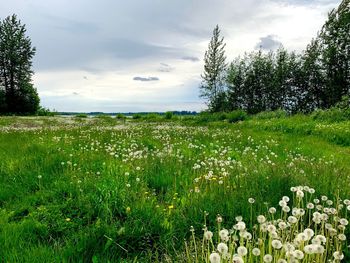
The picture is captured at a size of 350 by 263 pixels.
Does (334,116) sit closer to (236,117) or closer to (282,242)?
(236,117)

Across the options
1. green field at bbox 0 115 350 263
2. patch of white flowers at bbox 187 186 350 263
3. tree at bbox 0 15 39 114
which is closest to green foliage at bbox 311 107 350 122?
green field at bbox 0 115 350 263

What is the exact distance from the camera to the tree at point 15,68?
58719 millimetres

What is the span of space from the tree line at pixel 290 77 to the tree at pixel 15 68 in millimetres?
33096

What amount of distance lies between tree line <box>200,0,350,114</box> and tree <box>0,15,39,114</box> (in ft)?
109

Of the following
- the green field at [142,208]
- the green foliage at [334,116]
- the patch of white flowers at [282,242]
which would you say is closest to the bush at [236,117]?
the green foliage at [334,116]

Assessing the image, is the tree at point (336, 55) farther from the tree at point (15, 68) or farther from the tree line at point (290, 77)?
the tree at point (15, 68)

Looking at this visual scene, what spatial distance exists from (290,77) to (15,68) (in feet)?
168

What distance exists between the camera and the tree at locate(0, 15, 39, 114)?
193 ft

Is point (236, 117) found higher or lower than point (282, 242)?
higher

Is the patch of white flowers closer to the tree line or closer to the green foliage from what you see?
the green foliage

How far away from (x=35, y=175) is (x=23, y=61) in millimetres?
60471

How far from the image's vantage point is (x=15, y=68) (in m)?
59.3

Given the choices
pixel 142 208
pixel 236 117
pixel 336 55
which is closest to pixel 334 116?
pixel 236 117

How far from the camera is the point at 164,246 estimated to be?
3809 millimetres
